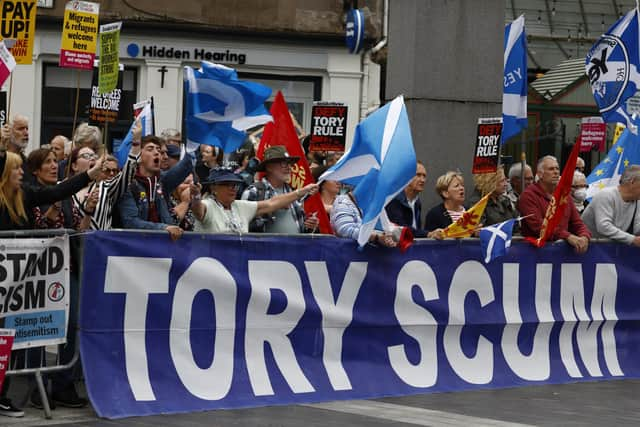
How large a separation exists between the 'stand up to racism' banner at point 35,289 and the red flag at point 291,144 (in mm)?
2566

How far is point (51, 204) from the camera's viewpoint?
33.7ft

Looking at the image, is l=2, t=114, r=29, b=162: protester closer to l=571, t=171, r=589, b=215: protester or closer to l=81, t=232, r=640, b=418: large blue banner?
l=81, t=232, r=640, b=418: large blue banner

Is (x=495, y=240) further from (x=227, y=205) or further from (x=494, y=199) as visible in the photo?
(x=227, y=205)

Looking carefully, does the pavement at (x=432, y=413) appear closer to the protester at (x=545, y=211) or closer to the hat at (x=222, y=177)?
the protester at (x=545, y=211)

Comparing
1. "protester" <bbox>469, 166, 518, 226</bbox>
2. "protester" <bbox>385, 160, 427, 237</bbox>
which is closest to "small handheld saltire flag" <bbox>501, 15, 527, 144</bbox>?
"protester" <bbox>469, 166, 518, 226</bbox>

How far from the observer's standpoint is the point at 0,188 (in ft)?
31.2

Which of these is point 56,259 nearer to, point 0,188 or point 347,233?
point 0,188

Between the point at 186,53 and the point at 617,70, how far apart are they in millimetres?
12771

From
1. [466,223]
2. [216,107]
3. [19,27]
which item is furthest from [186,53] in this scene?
[466,223]

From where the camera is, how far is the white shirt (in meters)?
10.6

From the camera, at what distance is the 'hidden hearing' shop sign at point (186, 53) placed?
26938 mm

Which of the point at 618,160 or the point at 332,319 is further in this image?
the point at 618,160

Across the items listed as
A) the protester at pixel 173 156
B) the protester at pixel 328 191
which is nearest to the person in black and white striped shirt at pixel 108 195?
the protester at pixel 328 191

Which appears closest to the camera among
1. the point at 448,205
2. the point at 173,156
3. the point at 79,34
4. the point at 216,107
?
the point at 448,205
